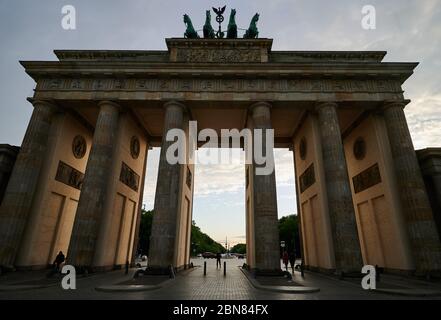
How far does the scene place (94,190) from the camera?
15.2m

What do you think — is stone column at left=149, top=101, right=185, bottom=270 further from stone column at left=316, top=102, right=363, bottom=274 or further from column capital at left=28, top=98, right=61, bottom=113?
stone column at left=316, top=102, right=363, bottom=274

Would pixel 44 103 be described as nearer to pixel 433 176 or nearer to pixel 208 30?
pixel 208 30

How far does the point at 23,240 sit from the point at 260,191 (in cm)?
1554

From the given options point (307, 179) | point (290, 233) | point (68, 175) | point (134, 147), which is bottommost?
point (290, 233)

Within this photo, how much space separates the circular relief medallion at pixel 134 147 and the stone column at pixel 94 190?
3.11 m

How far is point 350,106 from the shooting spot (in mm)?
17766

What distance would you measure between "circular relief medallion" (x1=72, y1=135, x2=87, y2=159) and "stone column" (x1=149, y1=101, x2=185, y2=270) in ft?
28.2

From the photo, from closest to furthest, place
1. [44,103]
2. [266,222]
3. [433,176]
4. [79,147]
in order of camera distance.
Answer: [266,222]
[433,176]
[44,103]
[79,147]

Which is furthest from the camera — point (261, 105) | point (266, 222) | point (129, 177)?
point (129, 177)

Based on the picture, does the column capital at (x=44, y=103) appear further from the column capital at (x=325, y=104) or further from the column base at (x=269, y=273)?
the column capital at (x=325, y=104)

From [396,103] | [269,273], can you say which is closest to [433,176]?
[396,103]

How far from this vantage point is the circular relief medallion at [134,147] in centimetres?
2089

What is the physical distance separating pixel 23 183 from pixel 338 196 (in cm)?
1976

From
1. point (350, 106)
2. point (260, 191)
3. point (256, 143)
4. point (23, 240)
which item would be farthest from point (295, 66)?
point (23, 240)
